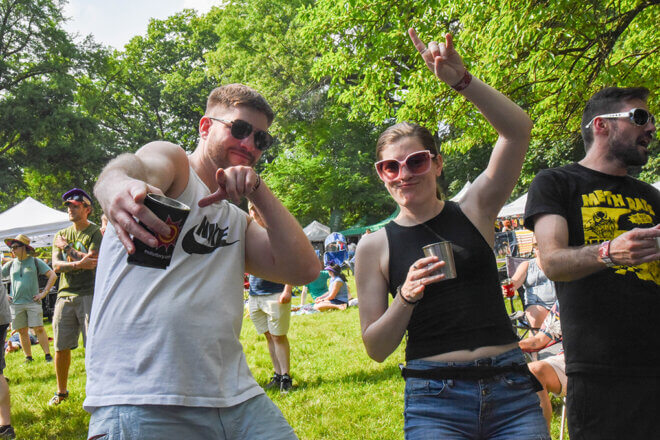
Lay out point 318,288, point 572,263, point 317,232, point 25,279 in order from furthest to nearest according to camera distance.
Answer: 1. point 317,232
2. point 318,288
3. point 25,279
4. point 572,263

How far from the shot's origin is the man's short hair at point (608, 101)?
98.1 inches

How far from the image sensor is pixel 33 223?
46.9 feet

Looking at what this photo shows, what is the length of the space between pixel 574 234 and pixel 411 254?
2.97ft

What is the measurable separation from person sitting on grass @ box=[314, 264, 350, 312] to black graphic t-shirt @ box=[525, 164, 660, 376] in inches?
398

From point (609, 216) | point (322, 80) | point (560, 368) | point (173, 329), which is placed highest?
point (322, 80)

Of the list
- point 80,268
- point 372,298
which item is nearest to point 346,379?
point 80,268

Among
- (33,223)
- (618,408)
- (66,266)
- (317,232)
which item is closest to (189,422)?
(618,408)

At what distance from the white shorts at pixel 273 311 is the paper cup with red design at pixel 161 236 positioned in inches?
180

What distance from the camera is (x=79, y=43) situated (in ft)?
94.0

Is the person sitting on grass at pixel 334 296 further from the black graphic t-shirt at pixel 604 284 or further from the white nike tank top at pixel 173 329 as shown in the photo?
the white nike tank top at pixel 173 329

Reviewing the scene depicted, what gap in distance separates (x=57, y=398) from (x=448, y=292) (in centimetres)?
568

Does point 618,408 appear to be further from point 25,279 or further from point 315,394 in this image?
point 25,279

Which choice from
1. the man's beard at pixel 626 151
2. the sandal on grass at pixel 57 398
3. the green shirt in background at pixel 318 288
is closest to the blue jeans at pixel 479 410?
the man's beard at pixel 626 151

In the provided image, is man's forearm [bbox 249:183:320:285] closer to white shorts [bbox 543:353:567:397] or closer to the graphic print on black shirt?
the graphic print on black shirt
